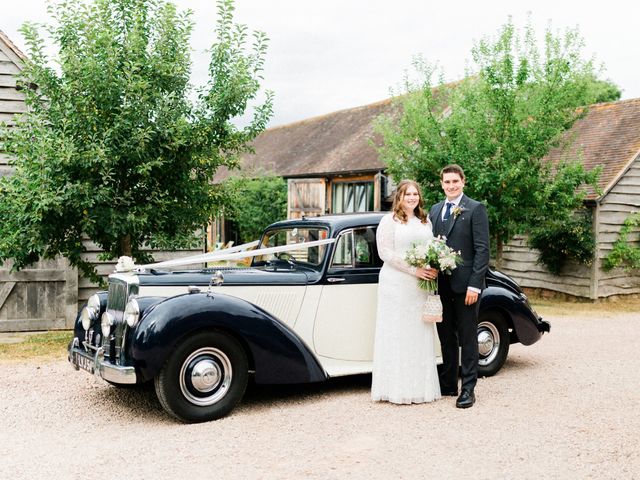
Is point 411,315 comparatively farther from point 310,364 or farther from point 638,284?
Result: point 638,284

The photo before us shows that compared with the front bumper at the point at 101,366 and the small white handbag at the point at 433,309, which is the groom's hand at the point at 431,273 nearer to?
the small white handbag at the point at 433,309

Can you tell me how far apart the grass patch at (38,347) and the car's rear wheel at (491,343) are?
5130 mm

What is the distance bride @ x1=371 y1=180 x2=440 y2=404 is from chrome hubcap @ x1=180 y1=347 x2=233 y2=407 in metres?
1.36

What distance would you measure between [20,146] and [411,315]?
5.42 meters

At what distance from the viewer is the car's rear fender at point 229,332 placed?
534cm

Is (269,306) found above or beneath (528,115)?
beneath

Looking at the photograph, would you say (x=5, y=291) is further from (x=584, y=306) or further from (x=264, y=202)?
(x=264, y=202)

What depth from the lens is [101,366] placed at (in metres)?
5.53

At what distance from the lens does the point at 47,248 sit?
9.61 metres

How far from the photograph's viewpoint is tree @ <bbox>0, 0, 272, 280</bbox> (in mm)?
8273

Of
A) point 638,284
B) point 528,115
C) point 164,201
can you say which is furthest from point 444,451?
point 638,284

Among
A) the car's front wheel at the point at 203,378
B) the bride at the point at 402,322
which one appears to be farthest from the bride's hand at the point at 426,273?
the car's front wheel at the point at 203,378

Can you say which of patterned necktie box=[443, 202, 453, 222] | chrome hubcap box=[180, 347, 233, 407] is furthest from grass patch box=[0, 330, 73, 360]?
patterned necktie box=[443, 202, 453, 222]

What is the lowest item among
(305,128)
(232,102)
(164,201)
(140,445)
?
(140,445)
